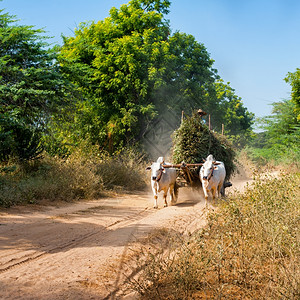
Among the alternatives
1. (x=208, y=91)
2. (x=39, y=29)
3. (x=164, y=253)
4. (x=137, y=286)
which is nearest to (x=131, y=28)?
(x=208, y=91)

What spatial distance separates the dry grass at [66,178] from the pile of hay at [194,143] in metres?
3.55

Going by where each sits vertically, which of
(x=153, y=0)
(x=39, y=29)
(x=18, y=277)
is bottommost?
(x=18, y=277)

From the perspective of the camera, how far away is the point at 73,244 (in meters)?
6.44

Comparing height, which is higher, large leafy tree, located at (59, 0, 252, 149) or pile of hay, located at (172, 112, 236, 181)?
large leafy tree, located at (59, 0, 252, 149)

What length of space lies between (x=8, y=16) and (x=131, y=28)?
36.2 feet

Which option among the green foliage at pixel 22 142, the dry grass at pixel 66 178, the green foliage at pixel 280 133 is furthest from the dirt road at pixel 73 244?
the green foliage at pixel 280 133

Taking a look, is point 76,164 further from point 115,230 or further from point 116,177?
point 115,230

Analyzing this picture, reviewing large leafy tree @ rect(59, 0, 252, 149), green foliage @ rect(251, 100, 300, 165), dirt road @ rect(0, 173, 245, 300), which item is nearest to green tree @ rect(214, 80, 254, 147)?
green foliage @ rect(251, 100, 300, 165)

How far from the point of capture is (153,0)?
2480cm

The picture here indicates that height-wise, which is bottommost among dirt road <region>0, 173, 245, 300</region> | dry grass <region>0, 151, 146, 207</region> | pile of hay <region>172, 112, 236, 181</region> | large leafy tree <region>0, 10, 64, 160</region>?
dirt road <region>0, 173, 245, 300</region>

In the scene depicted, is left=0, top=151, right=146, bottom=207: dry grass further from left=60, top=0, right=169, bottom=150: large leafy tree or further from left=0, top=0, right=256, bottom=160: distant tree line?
left=60, top=0, right=169, bottom=150: large leafy tree

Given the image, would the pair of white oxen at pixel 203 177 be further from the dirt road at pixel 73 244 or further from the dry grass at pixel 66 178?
the dry grass at pixel 66 178

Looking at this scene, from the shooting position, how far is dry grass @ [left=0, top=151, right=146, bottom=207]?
1115 centimetres

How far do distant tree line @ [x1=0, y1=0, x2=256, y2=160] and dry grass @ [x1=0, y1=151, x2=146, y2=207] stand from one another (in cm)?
89
